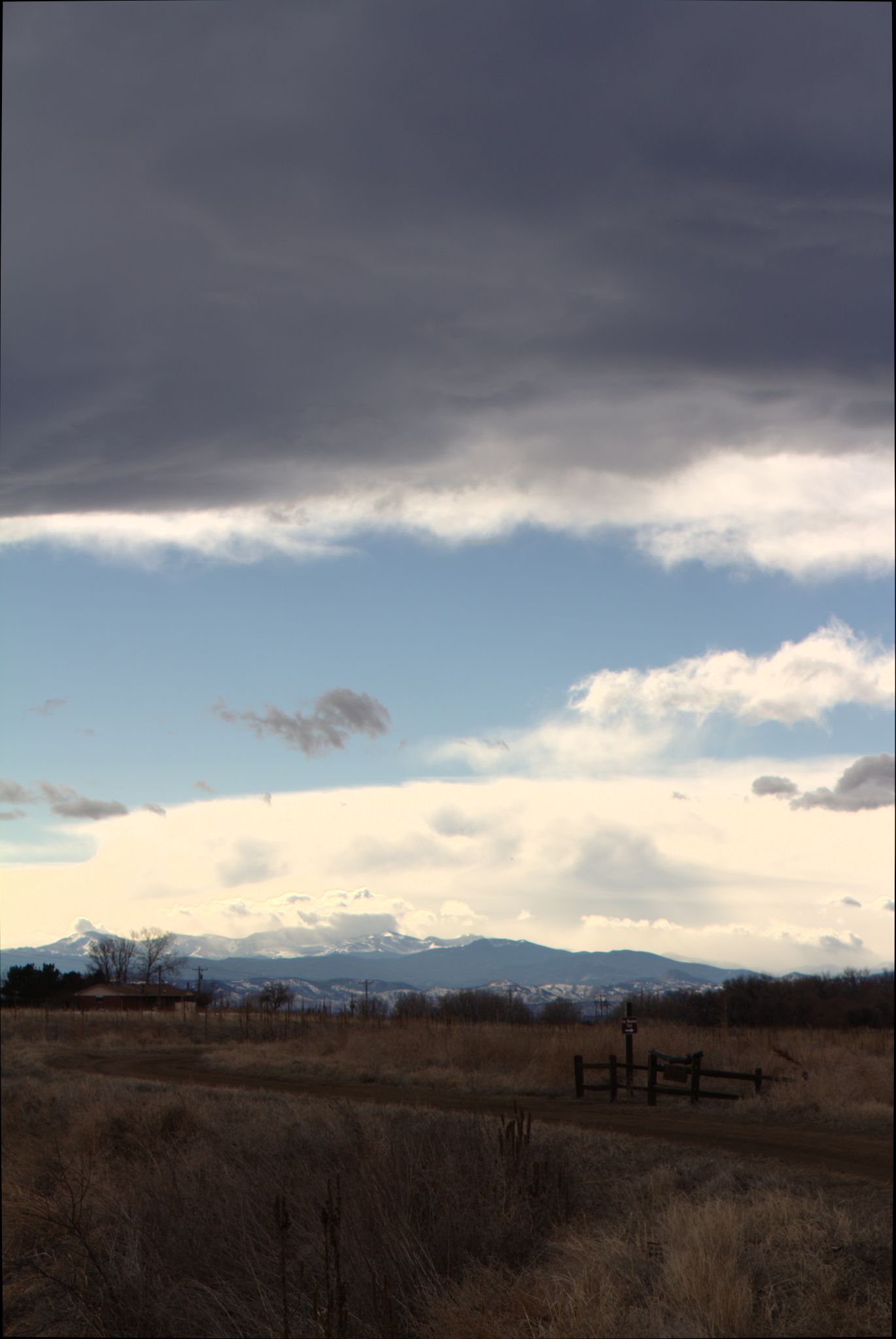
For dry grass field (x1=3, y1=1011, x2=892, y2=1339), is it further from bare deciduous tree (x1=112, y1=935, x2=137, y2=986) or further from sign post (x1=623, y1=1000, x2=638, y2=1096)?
bare deciduous tree (x1=112, y1=935, x2=137, y2=986)

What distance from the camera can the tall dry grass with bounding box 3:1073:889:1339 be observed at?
8.22 meters

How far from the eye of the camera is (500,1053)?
3400 centimetres

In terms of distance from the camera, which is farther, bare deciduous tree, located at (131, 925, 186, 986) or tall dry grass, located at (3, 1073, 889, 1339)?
bare deciduous tree, located at (131, 925, 186, 986)

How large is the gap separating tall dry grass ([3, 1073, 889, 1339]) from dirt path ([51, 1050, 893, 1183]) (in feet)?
4.45

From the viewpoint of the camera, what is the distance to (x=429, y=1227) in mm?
11016

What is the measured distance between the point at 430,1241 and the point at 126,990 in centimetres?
8486

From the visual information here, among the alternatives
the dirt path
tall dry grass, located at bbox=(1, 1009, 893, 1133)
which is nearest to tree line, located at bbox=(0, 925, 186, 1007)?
tall dry grass, located at bbox=(1, 1009, 893, 1133)

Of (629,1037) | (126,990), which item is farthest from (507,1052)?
(126,990)

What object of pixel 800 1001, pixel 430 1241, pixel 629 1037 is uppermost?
pixel 800 1001

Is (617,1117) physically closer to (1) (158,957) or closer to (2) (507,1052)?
(2) (507,1052)

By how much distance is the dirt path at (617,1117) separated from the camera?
16594 mm

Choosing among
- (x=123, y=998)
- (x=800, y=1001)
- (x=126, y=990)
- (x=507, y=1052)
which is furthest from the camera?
(x=126, y=990)

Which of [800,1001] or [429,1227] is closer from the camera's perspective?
[800,1001]

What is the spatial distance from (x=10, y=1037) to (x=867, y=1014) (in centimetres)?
5667
